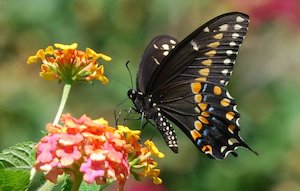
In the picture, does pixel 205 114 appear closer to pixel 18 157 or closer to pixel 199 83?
pixel 199 83

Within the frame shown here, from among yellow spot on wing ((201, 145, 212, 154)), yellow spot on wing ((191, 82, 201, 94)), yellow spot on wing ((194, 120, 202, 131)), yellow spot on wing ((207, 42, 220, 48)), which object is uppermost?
yellow spot on wing ((207, 42, 220, 48))

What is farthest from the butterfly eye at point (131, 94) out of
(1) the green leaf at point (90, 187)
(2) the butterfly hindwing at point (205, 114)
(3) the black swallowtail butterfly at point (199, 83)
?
(1) the green leaf at point (90, 187)

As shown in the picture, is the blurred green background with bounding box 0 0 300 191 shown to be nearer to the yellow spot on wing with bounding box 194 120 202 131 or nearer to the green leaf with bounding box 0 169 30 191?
the yellow spot on wing with bounding box 194 120 202 131

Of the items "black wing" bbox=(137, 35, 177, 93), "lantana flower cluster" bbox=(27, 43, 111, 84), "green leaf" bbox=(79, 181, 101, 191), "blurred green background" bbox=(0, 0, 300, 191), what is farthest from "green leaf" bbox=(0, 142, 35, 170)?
"blurred green background" bbox=(0, 0, 300, 191)

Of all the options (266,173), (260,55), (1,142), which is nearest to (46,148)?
(1,142)

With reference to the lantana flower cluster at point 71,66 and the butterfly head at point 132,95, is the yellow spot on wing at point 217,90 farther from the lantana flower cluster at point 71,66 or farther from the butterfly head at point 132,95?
the lantana flower cluster at point 71,66

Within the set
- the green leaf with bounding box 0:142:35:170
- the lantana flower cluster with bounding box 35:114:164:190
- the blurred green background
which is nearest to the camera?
the lantana flower cluster with bounding box 35:114:164:190

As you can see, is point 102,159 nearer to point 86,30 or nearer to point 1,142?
point 1,142

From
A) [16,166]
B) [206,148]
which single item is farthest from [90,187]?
[206,148]
